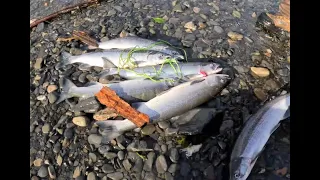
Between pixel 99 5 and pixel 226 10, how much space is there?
2.75m

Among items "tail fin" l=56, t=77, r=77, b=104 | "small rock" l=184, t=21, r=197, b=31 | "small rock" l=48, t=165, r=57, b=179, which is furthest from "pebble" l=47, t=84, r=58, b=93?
"small rock" l=184, t=21, r=197, b=31

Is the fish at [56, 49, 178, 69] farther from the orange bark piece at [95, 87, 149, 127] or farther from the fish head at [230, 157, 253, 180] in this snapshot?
the fish head at [230, 157, 253, 180]

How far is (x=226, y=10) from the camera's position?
6.86 metres

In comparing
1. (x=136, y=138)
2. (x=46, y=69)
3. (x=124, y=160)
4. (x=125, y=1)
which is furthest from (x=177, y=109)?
(x=125, y=1)

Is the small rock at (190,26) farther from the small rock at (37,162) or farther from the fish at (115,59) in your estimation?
the small rock at (37,162)

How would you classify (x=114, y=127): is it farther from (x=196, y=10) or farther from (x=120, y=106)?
(x=196, y=10)

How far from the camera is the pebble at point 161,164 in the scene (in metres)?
4.29

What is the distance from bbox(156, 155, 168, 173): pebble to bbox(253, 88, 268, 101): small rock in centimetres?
179

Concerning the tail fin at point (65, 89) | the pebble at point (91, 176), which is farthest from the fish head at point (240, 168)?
the tail fin at point (65, 89)

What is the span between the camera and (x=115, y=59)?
5605 millimetres

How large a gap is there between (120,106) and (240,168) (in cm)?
179

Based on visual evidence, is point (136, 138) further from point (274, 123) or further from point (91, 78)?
point (274, 123)

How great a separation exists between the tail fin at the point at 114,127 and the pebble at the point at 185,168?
2.78ft

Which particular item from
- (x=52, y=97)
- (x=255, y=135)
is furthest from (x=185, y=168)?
(x=52, y=97)
